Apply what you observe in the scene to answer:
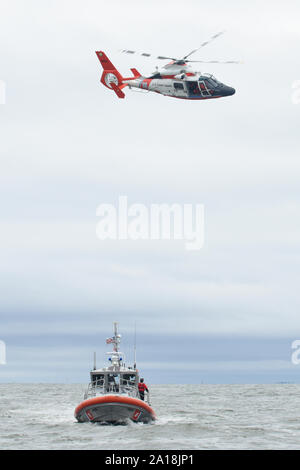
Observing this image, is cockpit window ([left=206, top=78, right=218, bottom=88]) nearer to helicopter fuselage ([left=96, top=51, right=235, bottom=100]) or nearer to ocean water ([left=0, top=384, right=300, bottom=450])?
helicopter fuselage ([left=96, top=51, right=235, bottom=100])

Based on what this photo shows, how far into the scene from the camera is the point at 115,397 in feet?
172

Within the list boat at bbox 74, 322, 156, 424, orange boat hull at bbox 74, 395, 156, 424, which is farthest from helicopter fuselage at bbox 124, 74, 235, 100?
orange boat hull at bbox 74, 395, 156, 424

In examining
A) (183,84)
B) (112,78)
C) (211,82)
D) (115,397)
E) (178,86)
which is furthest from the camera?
(112,78)

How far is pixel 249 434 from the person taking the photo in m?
54.8

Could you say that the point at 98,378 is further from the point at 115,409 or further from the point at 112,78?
the point at 112,78

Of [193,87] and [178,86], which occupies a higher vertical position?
[178,86]

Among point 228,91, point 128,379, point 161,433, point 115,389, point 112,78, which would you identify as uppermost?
point 112,78

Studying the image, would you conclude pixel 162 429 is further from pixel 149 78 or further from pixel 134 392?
pixel 149 78

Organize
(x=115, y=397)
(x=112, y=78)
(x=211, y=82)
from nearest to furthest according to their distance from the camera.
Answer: (x=115, y=397) → (x=211, y=82) → (x=112, y=78)

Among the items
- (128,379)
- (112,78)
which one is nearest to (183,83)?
(112,78)

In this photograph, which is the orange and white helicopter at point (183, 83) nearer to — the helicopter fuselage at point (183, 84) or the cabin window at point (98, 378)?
the helicopter fuselage at point (183, 84)
